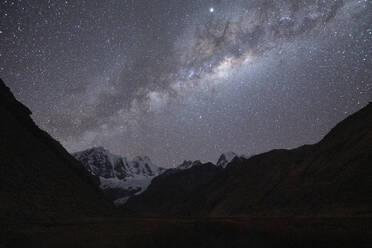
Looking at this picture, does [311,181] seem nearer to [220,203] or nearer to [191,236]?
[220,203]

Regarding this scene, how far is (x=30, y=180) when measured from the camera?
34406mm

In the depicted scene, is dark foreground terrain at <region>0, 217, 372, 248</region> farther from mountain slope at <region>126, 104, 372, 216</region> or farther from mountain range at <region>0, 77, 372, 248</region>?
mountain slope at <region>126, 104, 372, 216</region>

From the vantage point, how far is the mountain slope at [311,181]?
44219mm

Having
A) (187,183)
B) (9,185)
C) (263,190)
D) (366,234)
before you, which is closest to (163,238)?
(366,234)

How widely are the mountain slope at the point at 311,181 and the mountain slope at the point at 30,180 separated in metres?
35.3

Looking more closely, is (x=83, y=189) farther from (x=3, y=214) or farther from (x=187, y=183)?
(x=187, y=183)

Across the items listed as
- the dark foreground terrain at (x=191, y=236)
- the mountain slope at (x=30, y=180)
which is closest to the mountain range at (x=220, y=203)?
the dark foreground terrain at (x=191, y=236)

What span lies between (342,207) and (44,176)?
42.1 meters

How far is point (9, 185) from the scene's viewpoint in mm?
30594

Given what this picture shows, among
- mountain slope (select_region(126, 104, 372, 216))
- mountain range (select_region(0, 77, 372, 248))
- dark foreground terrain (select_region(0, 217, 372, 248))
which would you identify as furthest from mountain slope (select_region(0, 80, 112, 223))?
mountain slope (select_region(126, 104, 372, 216))

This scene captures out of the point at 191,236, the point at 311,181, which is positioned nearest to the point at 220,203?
the point at 311,181

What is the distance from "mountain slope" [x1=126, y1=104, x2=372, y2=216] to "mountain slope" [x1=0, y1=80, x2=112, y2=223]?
35.3m

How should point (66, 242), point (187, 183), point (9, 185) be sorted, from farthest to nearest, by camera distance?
point (187, 183) < point (9, 185) < point (66, 242)

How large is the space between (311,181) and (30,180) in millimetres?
50801
